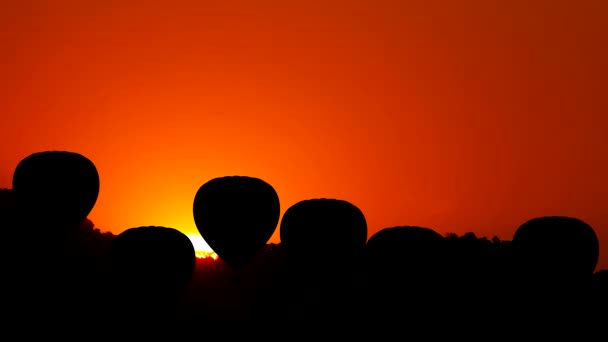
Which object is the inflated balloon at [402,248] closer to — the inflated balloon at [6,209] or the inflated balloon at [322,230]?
the inflated balloon at [322,230]

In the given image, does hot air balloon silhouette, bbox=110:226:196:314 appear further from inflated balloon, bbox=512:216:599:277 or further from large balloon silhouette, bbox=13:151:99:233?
inflated balloon, bbox=512:216:599:277

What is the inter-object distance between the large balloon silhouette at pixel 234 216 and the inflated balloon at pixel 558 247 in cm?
1149

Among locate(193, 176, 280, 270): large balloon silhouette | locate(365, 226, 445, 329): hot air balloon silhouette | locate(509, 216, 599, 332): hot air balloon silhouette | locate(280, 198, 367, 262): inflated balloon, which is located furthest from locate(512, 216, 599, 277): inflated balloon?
locate(193, 176, 280, 270): large balloon silhouette

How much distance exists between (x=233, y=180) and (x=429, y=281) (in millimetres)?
9664

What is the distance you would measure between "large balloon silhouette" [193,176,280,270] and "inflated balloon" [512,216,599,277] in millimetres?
11489

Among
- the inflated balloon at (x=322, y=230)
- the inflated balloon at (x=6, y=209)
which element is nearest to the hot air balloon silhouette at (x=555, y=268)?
the inflated balloon at (x=322, y=230)

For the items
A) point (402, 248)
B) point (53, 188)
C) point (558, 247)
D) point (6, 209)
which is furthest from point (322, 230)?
point (6, 209)

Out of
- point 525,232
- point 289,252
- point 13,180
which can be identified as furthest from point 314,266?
point 13,180

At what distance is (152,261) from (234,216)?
3.96 metres

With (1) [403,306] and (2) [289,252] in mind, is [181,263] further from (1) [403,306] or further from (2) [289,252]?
(1) [403,306]

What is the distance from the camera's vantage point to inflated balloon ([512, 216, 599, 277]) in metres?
38.6

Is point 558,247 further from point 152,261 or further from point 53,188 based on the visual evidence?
point 53,188

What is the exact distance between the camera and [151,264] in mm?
35281

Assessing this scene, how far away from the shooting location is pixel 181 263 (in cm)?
3594
